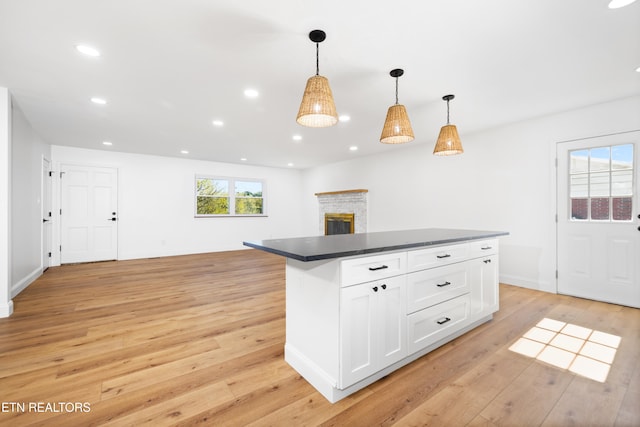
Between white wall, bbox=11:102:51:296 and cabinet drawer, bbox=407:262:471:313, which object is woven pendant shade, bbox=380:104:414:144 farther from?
white wall, bbox=11:102:51:296

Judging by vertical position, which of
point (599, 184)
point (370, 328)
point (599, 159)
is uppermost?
point (599, 159)

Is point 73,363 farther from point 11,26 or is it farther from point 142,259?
point 142,259

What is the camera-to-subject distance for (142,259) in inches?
247

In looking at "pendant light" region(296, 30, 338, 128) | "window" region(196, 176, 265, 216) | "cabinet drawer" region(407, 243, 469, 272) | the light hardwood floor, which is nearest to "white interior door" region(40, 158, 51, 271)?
the light hardwood floor

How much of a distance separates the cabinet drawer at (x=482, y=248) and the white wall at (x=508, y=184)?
1.71m

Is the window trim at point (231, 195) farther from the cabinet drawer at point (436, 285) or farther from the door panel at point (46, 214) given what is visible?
the cabinet drawer at point (436, 285)

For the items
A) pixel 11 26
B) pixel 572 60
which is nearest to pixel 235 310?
pixel 11 26

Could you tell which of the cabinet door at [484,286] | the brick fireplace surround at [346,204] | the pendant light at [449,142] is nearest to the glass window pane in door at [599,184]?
the cabinet door at [484,286]

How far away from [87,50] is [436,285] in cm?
337

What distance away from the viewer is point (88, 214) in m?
5.79

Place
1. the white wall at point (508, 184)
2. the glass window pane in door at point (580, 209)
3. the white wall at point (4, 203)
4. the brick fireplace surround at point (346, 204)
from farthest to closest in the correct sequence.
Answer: the brick fireplace surround at point (346, 204)
the white wall at point (508, 184)
the glass window pane in door at point (580, 209)
the white wall at point (4, 203)

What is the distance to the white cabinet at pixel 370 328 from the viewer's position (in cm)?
161

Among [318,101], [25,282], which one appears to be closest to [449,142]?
[318,101]

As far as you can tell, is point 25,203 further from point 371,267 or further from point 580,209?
point 580,209
